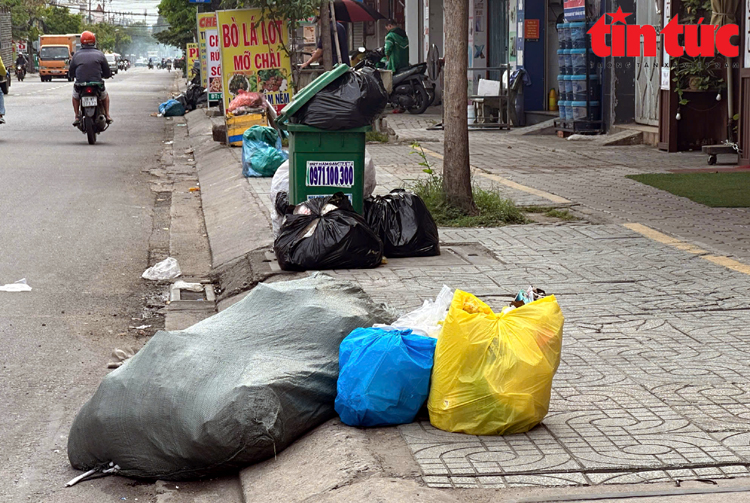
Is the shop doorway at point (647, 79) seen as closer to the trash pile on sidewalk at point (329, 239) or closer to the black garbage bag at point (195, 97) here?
the trash pile on sidewalk at point (329, 239)

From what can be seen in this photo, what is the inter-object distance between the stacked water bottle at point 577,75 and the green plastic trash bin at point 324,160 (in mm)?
9924

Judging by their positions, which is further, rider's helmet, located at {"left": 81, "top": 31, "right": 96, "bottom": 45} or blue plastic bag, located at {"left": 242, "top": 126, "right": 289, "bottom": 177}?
rider's helmet, located at {"left": 81, "top": 31, "right": 96, "bottom": 45}

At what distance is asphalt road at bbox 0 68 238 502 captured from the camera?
13.6 feet

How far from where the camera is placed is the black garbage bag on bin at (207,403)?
12.7 ft

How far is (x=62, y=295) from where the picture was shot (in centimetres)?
708

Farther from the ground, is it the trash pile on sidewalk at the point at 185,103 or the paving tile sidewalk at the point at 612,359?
the trash pile on sidewalk at the point at 185,103

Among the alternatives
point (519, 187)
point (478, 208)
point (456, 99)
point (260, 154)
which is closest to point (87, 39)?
point (260, 154)

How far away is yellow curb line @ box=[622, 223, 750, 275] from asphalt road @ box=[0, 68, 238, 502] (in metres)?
4.22

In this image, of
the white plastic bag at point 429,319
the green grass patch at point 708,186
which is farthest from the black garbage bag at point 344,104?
the green grass patch at point 708,186

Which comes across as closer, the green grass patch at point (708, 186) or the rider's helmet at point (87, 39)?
the green grass patch at point (708, 186)

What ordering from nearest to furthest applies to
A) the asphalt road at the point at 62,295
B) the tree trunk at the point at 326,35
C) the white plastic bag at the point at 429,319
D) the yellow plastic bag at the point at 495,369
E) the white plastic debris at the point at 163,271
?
the yellow plastic bag at the point at 495,369
the asphalt road at the point at 62,295
the white plastic bag at the point at 429,319
the white plastic debris at the point at 163,271
the tree trunk at the point at 326,35

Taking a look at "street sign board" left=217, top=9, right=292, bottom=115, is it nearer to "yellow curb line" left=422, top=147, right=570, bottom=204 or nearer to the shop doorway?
"yellow curb line" left=422, top=147, right=570, bottom=204

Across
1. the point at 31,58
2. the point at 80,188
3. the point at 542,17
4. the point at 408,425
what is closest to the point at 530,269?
the point at 408,425

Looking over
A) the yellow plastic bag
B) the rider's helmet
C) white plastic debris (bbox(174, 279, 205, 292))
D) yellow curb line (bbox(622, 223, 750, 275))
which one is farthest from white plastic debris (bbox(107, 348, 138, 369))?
the rider's helmet
